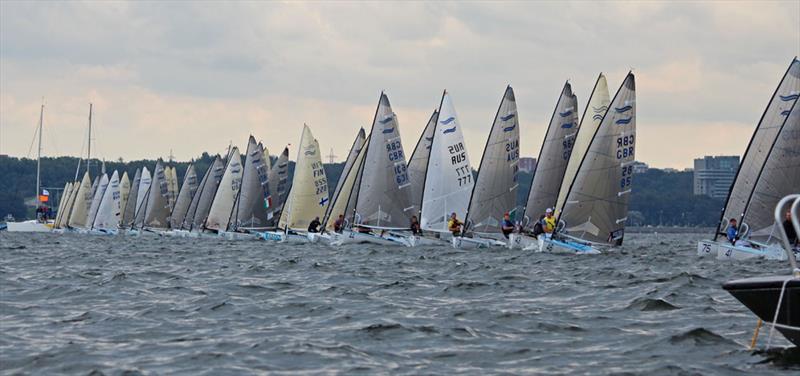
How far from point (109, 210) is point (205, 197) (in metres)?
15.9

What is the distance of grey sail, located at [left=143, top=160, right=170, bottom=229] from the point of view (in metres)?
89.8

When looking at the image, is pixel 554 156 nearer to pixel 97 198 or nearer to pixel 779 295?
pixel 779 295

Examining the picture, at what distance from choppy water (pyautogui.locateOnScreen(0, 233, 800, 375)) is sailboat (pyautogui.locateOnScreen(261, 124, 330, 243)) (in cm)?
3265

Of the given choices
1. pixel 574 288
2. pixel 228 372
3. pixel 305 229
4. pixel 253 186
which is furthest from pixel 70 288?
pixel 253 186

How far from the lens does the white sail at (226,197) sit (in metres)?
77.7

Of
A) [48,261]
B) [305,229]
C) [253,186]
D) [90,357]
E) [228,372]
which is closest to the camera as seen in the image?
[228,372]

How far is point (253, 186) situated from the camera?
72625 millimetres

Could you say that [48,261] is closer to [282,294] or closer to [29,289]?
[29,289]

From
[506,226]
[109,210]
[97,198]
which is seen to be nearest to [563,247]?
[506,226]

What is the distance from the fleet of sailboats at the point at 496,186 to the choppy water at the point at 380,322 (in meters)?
9.30

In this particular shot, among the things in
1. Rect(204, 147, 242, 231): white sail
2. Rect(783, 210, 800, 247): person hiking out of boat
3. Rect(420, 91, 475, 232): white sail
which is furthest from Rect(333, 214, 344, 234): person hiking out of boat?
Rect(783, 210, 800, 247): person hiking out of boat

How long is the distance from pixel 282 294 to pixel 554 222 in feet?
69.9

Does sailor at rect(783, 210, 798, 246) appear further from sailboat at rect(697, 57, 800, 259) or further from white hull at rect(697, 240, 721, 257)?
white hull at rect(697, 240, 721, 257)

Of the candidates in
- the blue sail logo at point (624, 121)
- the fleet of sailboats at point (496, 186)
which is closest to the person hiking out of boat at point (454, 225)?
the fleet of sailboats at point (496, 186)
